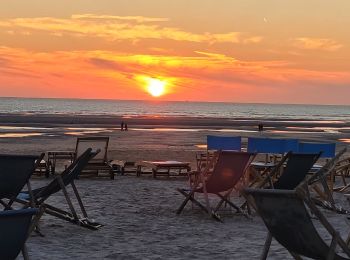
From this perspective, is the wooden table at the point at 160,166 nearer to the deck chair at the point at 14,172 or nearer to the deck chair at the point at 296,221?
the deck chair at the point at 14,172

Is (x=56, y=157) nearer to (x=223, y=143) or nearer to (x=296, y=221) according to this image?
(x=223, y=143)

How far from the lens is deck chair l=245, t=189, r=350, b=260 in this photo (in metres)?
4.27

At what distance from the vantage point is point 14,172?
6512mm

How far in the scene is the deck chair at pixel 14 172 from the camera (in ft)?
21.1

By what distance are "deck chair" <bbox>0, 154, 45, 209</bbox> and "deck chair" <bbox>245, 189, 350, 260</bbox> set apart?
2.90m

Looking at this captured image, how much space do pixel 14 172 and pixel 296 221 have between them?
3424 mm

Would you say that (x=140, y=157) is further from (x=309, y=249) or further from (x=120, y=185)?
(x=309, y=249)

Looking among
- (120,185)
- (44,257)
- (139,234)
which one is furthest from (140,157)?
(44,257)

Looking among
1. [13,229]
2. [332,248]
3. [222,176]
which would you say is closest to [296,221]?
[332,248]

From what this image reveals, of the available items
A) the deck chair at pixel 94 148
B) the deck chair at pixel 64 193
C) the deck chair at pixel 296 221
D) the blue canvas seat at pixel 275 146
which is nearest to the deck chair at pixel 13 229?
the deck chair at pixel 296 221

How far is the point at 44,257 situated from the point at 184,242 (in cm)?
161

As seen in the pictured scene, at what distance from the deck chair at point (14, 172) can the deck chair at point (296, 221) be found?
2.90m

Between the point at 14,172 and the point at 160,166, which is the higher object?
the point at 14,172

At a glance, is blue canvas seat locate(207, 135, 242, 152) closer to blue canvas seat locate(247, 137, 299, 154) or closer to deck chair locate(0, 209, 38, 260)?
blue canvas seat locate(247, 137, 299, 154)
